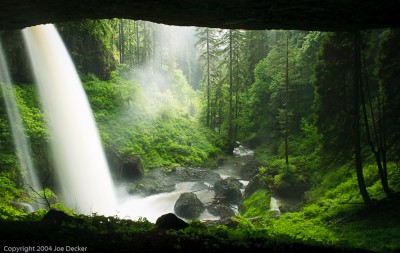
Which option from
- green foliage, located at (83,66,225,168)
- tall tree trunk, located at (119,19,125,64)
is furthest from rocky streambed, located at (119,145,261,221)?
tall tree trunk, located at (119,19,125,64)

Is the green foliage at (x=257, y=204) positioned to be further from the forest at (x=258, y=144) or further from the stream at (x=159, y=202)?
the stream at (x=159, y=202)

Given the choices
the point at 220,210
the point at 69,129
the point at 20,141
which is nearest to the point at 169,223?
the point at 220,210

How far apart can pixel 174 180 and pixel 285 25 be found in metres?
17.1

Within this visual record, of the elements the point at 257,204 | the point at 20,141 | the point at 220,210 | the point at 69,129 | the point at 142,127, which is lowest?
the point at 220,210

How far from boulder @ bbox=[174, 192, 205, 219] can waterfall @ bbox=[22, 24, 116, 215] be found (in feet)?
12.7

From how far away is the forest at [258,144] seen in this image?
8.02 metres

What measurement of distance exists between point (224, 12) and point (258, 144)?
2850 centimetres

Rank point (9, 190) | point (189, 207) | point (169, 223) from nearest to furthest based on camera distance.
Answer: point (169, 223)
point (9, 190)
point (189, 207)

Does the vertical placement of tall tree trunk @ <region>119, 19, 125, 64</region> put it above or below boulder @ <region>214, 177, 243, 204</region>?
above

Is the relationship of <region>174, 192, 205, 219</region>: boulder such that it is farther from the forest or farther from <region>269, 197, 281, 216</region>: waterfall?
<region>269, 197, 281, 216</region>: waterfall

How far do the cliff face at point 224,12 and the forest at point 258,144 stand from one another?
408 cm

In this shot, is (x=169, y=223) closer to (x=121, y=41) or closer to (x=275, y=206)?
(x=275, y=206)

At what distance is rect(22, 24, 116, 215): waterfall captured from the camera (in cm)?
1712

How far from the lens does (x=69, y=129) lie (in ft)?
65.6
